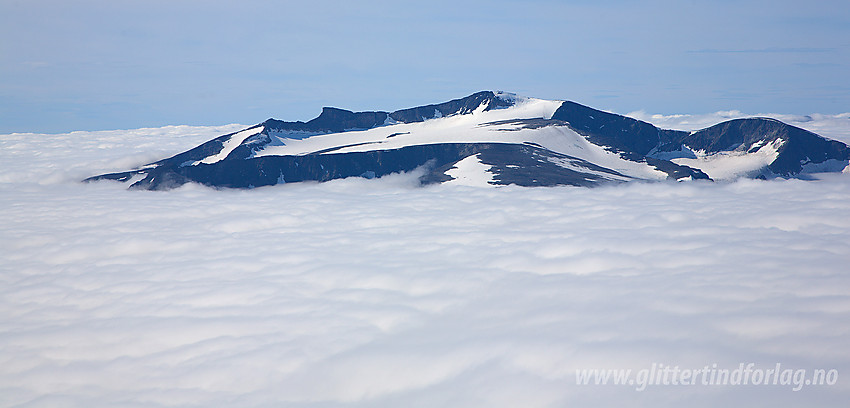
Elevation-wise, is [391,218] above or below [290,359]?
above

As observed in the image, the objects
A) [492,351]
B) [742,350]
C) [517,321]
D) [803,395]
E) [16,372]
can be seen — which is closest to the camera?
[803,395]

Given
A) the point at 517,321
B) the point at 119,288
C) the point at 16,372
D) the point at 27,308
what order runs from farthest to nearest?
1. the point at 119,288
2. the point at 27,308
3. the point at 16,372
4. the point at 517,321

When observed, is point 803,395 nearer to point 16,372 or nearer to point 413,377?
point 413,377

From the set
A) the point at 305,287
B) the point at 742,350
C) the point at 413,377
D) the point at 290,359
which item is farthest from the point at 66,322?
the point at 742,350

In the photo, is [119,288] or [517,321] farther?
[119,288]

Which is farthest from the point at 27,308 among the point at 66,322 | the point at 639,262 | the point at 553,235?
the point at 639,262

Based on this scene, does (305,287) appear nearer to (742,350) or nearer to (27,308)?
(27,308)
